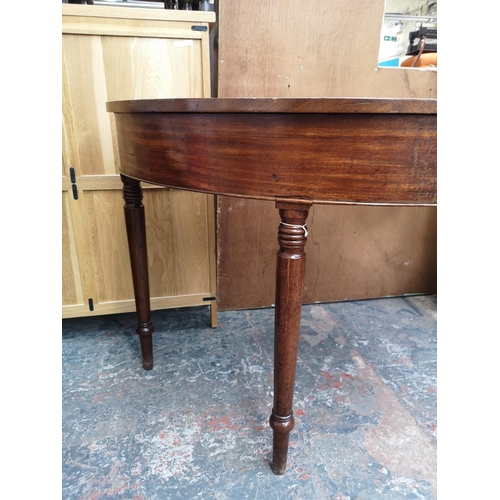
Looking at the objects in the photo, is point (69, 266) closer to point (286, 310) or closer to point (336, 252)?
point (286, 310)

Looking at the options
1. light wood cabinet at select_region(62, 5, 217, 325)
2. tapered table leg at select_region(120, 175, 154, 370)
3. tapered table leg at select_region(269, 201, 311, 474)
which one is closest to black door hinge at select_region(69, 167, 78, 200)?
light wood cabinet at select_region(62, 5, 217, 325)

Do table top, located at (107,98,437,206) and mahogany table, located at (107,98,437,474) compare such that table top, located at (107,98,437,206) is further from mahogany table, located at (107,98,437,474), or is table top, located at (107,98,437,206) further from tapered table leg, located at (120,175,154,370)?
tapered table leg, located at (120,175,154,370)

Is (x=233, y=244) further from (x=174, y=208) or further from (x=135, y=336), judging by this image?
(x=135, y=336)

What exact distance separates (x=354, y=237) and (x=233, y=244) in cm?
57

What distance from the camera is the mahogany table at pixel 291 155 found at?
661 mm

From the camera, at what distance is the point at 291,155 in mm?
712

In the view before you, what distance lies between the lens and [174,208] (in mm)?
1483

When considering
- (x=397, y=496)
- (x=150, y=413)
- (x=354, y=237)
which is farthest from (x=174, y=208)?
(x=397, y=496)

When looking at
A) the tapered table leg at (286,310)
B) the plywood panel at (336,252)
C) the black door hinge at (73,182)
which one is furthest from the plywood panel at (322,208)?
the tapered table leg at (286,310)

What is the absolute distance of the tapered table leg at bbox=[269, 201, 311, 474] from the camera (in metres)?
0.78

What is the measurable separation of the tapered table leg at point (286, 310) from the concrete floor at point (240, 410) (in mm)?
142

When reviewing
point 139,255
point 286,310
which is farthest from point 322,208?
point 286,310

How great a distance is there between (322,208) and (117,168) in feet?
2.87

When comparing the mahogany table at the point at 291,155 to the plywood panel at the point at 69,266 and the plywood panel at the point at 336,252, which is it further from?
the plywood panel at the point at 336,252
